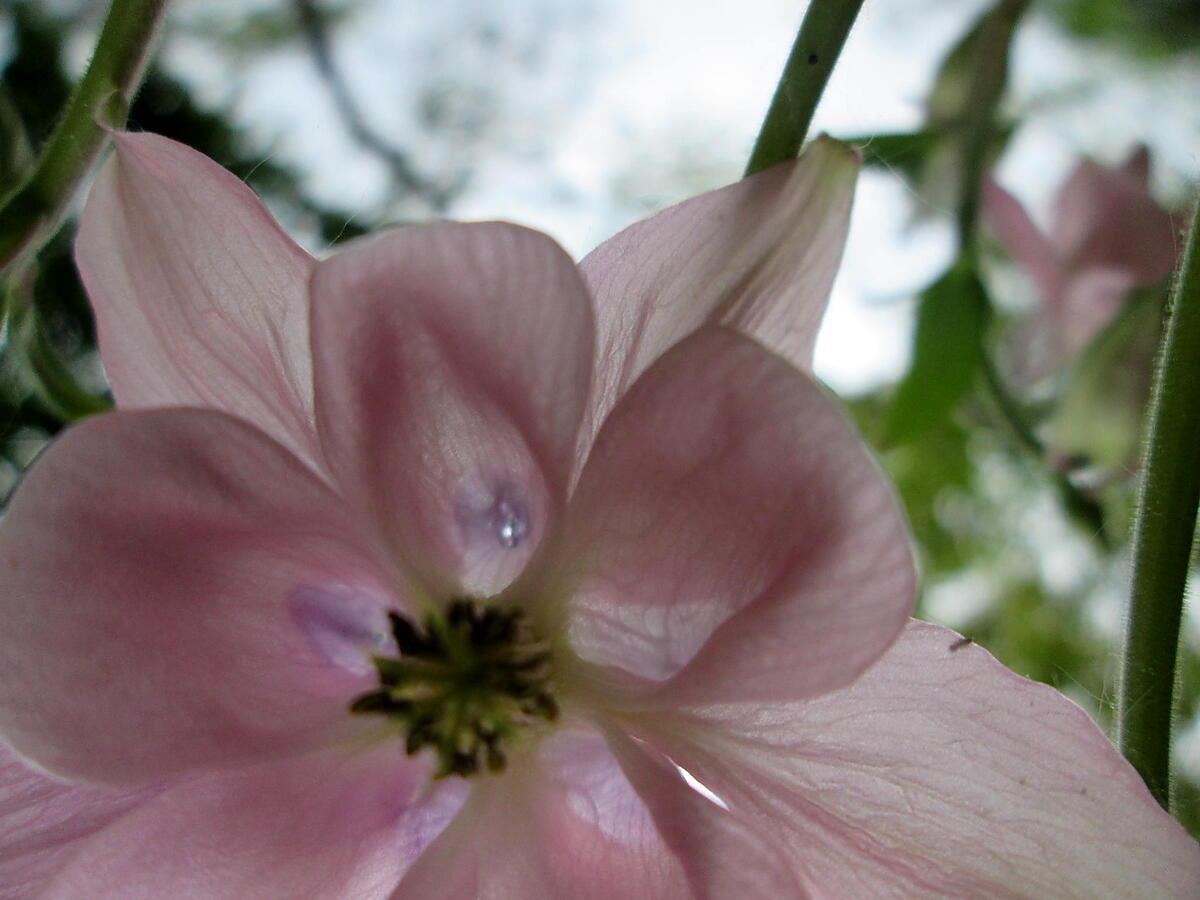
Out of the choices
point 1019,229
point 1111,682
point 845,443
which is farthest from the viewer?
point 1019,229

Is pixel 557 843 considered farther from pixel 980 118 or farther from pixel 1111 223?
pixel 1111 223

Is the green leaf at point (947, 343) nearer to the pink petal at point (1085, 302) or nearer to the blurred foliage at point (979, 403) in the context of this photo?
the blurred foliage at point (979, 403)

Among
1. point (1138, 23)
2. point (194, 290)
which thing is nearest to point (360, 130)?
point (194, 290)

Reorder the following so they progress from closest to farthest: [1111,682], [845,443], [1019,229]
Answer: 1. [845,443]
2. [1111,682]
3. [1019,229]

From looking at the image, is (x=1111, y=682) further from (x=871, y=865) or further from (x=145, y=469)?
(x=145, y=469)

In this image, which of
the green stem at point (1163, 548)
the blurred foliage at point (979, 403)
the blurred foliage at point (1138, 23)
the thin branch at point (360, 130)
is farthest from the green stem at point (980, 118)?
the blurred foliage at point (1138, 23)

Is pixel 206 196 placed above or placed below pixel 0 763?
above

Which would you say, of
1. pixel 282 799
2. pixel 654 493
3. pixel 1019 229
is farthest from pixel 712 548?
pixel 1019 229
